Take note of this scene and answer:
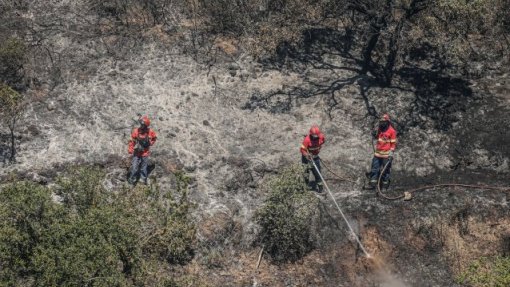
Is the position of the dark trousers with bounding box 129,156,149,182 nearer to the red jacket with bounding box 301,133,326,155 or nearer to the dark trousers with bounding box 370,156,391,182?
the red jacket with bounding box 301,133,326,155

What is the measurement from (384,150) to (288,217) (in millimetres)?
3217

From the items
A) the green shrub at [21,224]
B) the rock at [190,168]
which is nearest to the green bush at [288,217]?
the rock at [190,168]

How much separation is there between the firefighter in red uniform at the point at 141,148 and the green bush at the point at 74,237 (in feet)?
7.38

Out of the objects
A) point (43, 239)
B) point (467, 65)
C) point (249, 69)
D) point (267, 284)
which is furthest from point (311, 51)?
point (43, 239)

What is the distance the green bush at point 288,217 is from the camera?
1255 cm

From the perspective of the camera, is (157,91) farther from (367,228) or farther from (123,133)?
(367,228)

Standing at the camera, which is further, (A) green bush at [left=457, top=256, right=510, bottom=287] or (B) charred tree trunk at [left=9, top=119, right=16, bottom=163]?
(B) charred tree trunk at [left=9, top=119, right=16, bottom=163]

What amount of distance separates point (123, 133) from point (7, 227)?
240 inches

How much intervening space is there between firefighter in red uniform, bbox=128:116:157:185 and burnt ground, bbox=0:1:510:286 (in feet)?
1.61

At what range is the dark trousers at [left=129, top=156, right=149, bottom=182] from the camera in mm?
13664

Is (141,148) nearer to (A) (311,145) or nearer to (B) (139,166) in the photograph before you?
(B) (139,166)

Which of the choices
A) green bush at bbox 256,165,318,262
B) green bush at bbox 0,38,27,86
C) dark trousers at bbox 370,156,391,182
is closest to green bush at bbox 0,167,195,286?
green bush at bbox 256,165,318,262

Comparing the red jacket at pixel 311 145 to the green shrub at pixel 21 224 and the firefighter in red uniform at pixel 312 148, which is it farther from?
the green shrub at pixel 21 224

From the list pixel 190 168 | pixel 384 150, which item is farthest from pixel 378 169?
pixel 190 168
